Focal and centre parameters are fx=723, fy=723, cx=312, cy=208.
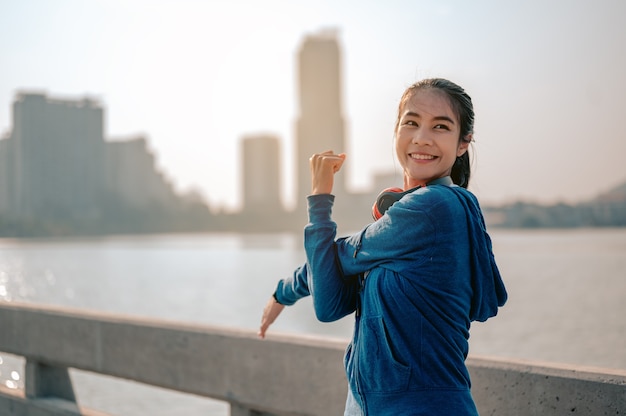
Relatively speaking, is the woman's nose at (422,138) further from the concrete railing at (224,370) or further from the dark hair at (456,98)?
the concrete railing at (224,370)

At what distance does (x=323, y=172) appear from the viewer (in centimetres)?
209

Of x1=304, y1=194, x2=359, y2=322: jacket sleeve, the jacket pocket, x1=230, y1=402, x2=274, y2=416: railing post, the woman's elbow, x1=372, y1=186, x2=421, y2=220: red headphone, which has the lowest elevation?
x1=230, y1=402, x2=274, y2=416: railing post

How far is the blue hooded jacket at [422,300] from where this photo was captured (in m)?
1.83

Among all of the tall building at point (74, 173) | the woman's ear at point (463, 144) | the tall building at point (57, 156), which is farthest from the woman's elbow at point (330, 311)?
the tall building at point (57, 156)

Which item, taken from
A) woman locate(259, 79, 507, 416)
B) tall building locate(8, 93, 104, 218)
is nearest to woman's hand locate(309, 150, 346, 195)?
woman locate(259, 79, 507, 416)

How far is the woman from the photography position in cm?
184

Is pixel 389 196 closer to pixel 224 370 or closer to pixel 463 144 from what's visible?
pixel 463 144

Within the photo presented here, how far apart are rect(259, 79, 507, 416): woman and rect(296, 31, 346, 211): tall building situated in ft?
510

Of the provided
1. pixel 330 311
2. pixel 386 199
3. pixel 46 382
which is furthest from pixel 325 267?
pixel 46 382

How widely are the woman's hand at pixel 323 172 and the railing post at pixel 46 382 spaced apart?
3.17 metres

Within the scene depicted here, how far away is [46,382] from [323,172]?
3.26m

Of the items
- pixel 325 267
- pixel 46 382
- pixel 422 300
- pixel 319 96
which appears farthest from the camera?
pixel 319 96

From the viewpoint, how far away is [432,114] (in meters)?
2.02

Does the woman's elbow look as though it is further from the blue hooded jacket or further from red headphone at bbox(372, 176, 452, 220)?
red headphone at bbox(372, 176, 452, 220)
